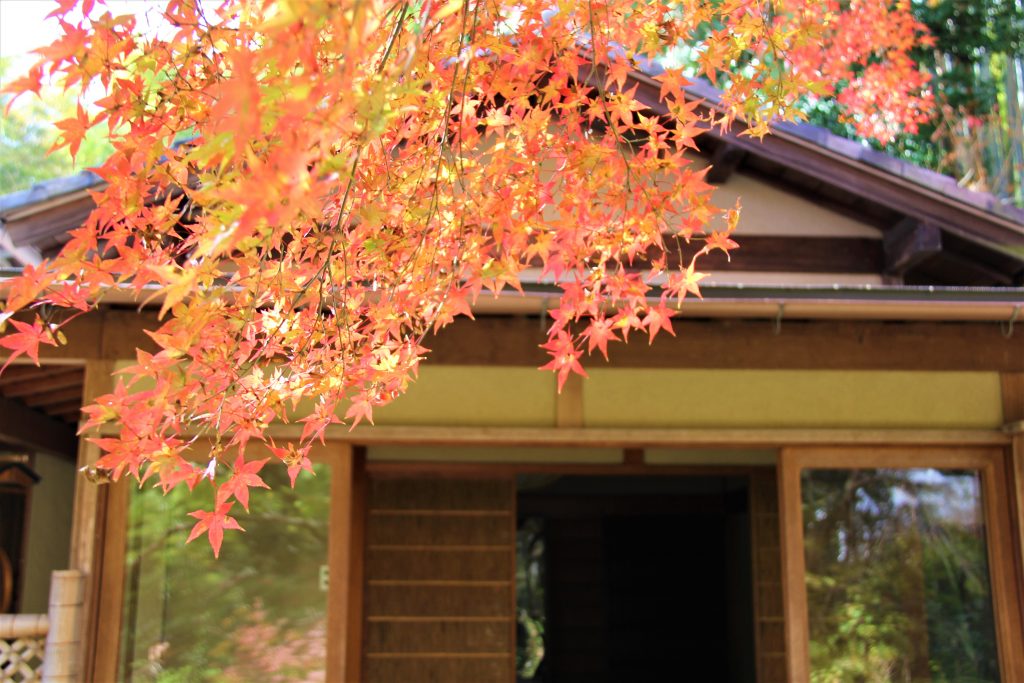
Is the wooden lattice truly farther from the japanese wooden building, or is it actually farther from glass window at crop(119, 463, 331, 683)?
glass window at crop(119, 463, 331, 683)

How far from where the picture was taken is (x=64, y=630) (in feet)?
14.3

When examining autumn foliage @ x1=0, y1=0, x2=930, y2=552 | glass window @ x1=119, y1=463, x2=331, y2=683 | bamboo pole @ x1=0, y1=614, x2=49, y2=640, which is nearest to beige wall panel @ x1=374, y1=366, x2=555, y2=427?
glass window @ x1=119, y1=463, x2=331, y2=683

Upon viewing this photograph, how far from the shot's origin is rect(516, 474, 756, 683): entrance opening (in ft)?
28.3

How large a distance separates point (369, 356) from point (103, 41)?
102cm

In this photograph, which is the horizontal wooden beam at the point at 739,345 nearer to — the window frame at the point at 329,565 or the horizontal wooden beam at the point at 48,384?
the window frame at the point at 329,565

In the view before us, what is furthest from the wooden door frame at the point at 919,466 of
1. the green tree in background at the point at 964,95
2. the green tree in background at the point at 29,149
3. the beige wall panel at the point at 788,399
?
the green tree in background at the point at 29,149

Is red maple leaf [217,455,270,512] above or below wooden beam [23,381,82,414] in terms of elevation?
below

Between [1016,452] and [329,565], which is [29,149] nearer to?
[329,565]

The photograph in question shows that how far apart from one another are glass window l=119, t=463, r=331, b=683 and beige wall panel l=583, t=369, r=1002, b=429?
1.41 metres

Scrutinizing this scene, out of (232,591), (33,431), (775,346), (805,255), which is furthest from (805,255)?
(33,431)

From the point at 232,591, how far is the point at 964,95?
997 centimetres

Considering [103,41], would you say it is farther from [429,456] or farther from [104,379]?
[429,456]

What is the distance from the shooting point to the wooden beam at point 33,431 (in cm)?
620

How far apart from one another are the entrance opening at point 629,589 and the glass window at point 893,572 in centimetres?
356
